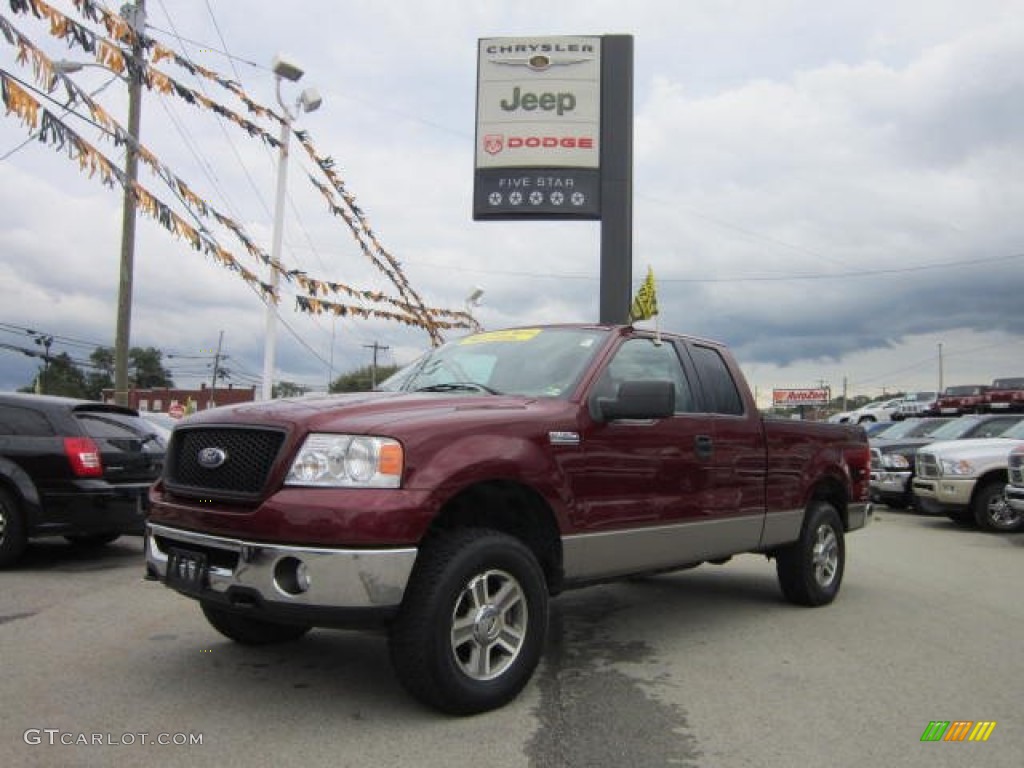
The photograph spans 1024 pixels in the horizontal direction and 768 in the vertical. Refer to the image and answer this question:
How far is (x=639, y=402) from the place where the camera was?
177 inches

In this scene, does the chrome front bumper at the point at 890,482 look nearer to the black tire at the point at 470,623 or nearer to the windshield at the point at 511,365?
the windshield at the point at 511,365

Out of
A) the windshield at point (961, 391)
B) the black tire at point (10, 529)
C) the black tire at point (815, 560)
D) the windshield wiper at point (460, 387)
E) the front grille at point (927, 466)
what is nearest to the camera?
the windshield wiper at point (460, 387)

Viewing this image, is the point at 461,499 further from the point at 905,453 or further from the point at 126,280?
the point at 126,280

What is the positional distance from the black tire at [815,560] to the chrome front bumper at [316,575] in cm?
375

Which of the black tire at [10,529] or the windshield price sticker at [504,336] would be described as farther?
the black tire at [10,529]

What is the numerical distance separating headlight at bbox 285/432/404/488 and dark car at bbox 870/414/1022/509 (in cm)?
1222

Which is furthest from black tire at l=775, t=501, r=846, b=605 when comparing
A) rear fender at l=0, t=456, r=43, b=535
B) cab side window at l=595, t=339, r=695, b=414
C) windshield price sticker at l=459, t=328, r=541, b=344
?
rear fender at l=0, t=456, r=43, b=535

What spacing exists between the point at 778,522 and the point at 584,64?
44.3 ft

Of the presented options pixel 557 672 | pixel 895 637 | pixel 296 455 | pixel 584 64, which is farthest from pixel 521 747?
pixel 584 64

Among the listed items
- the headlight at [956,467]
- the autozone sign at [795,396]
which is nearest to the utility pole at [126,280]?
the headlight at [956,467]

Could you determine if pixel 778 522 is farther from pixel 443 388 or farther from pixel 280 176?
pixel 280 176

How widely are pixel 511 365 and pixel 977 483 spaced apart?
30.7ft

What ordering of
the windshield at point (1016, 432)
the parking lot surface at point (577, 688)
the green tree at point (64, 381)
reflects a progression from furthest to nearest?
the green tree at point (64, 381)
the windshield at point (1016, 432)
the parking lot surface at point (577, 688)

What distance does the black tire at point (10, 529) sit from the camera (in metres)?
7.42
